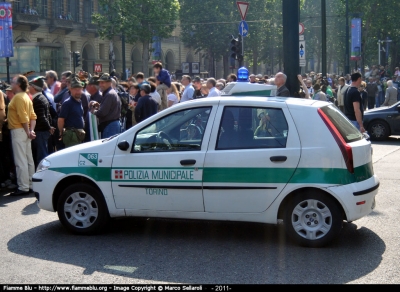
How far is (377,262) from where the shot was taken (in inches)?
250

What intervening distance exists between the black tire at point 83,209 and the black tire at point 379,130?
14059 mm

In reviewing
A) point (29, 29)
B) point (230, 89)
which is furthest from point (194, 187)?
point (29, 29)

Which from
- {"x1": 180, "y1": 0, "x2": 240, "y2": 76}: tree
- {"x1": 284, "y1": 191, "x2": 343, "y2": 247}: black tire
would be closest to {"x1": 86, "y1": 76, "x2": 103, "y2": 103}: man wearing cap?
{"x1": 284, "y1": 191, "x2": 343, "y2": 247}: black tire

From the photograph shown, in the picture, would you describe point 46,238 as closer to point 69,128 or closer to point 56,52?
point 69,128

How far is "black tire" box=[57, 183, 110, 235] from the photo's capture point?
749 centimetres

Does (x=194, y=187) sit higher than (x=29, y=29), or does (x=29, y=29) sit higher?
(x=29, y=29)

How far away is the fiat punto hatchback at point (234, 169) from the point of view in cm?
683

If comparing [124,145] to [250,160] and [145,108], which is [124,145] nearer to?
[250,160]

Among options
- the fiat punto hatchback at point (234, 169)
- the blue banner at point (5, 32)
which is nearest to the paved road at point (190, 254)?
the fiat punto hatchback at point (234, 169)

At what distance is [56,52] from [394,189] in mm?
30815

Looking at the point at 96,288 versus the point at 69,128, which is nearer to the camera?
the point at 96,288

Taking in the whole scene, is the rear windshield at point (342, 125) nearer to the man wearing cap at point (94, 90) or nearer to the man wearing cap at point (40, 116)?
the man wearing cap at point (40, 116)

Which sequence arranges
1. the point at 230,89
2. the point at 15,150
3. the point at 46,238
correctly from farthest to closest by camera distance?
the point at 15,150, the point at 230,89, the point at 46,238

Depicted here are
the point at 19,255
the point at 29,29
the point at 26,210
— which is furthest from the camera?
the point at 29,29
